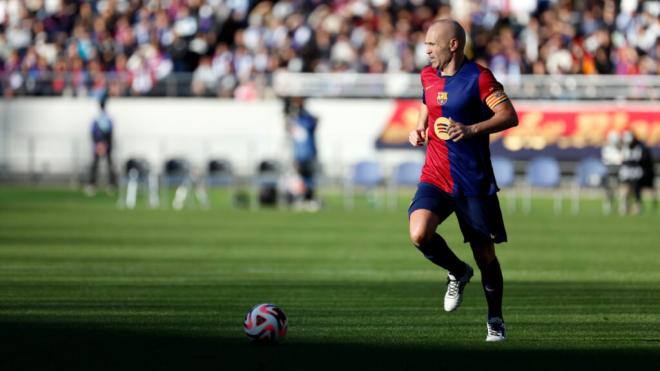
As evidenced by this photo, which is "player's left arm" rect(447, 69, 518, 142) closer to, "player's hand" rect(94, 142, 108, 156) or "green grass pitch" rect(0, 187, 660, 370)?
"green grass pitch" rect(0, 187, 660, 370)

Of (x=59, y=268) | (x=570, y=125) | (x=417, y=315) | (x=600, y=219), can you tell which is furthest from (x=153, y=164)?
(x=417, y=315)

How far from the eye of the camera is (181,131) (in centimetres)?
4188

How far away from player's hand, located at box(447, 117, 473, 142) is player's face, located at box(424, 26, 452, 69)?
1.89 ft

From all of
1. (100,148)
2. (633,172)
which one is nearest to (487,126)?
(633,172)

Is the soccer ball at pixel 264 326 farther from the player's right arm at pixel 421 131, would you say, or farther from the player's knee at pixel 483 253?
the player's right arm at pixel 421 131

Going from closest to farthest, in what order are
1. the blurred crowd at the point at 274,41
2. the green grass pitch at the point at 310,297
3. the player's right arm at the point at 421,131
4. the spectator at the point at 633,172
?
1. the green grass pitch at the point at 310,297
2. the player's right arm at the point at 421,131
3. the spectator at the point at 633,172
4. the blurred crowd at the point at 274,41

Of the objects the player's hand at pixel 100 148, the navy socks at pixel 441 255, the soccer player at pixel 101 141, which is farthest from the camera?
the player's hand at pixel 100 148

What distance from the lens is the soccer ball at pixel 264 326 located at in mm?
9656

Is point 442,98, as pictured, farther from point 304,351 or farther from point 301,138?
point 301,138

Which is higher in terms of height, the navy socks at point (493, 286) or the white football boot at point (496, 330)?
the navy socks at point (493, 286)

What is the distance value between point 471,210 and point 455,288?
100 cm

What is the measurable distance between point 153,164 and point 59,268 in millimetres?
23207

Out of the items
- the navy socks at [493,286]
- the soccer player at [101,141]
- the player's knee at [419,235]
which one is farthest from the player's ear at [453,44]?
the soccer player at [101,141]

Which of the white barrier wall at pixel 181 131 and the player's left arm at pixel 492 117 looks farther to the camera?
the white barrier wall at pixel 181 131
